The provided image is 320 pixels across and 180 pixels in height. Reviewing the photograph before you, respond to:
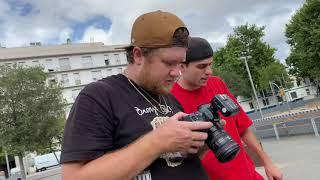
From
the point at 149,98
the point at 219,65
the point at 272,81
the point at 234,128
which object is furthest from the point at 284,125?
the point at 219,65

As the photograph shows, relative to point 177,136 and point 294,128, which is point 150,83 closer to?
point 177,136

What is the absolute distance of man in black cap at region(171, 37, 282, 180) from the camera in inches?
121

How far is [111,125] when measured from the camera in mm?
1873

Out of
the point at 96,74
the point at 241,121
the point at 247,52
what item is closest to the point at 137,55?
Answer: the point at 241,121

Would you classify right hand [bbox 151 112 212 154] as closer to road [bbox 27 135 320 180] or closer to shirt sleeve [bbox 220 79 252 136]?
shirt sleeve [bbox 220 79 252 136]

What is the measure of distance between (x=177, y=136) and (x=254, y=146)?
181cm

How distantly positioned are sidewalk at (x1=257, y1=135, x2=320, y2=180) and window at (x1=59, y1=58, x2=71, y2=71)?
57.9 m

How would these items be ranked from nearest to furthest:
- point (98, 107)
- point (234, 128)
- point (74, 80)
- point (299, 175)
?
point (98, 107) → point (234, 128) → point (299, 175) → point (74, 80)

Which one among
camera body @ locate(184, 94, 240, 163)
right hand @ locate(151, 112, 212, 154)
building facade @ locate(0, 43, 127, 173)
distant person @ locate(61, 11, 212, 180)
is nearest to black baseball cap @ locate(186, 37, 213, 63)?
distant person @ locate(61, 11, 212, 180)

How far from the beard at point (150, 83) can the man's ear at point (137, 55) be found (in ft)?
0.16

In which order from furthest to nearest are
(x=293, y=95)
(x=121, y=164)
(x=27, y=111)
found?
(x=293, y=95)
(x=27, y=111)
(x=121, y=164)

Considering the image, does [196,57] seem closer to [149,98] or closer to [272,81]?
[149,98]

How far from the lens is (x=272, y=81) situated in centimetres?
6097

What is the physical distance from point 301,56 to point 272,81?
2512 centimetres
